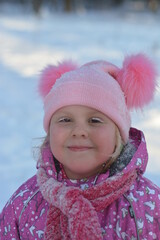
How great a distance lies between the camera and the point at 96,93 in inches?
67.9

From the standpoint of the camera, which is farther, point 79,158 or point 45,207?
point 45,207

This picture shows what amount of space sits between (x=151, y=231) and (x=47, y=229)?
35cm

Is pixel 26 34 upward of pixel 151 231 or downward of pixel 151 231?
downward

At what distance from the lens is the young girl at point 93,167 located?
1656 millimetres

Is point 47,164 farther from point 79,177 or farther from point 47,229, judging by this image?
point 47,229

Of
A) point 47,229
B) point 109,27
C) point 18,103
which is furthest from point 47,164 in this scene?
point 109,27

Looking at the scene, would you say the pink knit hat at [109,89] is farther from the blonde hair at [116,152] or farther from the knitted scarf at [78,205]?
the knitted scarf at [78,205]

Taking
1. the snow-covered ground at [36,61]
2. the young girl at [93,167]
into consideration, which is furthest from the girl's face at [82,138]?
the snow-covered ground at [36,61]

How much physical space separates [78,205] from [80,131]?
24cm

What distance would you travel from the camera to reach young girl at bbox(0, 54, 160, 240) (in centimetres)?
166

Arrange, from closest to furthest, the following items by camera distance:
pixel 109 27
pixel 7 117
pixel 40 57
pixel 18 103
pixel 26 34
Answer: pixel 7 117 < pixel 18 103 < pixel 40 57 < pixel 26 34 < pixel 109 27

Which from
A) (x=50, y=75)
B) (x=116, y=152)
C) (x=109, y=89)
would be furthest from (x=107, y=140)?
(x=50, y=75)

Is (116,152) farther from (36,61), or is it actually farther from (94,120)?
(36,61)

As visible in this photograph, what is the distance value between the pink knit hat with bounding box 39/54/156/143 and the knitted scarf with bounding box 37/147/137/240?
0.22 meters
